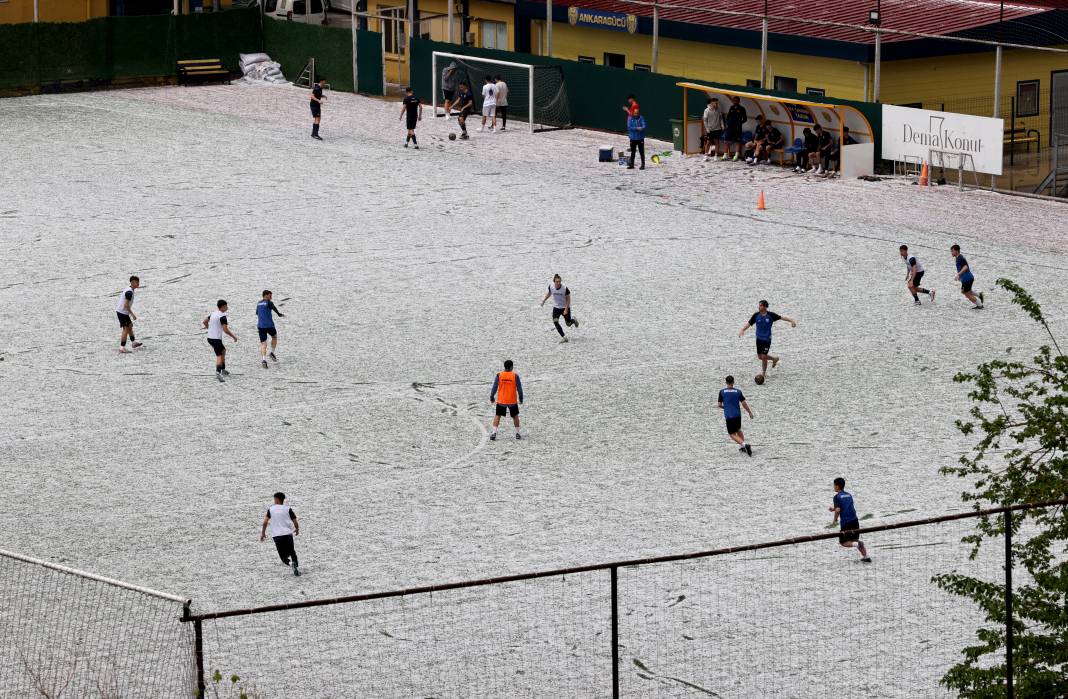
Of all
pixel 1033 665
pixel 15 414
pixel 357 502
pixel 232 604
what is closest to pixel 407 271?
pixel 15 414

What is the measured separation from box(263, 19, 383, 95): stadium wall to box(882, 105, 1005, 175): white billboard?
18.3 metres

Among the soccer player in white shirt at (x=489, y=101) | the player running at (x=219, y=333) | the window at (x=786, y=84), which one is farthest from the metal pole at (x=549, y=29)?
the player running at (x=219, y=333)

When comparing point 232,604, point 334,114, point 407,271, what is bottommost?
point 232,604

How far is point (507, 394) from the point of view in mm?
26719

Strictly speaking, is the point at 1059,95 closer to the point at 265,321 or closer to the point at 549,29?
the point at 549,29

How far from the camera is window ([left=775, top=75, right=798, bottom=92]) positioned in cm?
5009

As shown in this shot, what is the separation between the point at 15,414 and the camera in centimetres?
2822

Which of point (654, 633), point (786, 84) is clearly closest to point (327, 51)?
point (786, 84)

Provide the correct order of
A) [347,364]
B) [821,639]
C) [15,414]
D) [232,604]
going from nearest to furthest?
1. [821,639]
2. [232,604]
3. [15,414]
4. [347,364]

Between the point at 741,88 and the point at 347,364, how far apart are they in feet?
69.2

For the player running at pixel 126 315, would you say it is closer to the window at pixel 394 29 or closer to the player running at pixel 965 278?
the player running at pixel 965 278

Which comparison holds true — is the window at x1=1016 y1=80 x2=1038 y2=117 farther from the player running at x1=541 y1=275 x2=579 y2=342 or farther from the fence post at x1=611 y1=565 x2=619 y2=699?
the fence post at x1=611 y1=565 x2=619 y2=699

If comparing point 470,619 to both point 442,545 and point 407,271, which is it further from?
point 407,271

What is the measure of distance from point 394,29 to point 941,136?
22443 millimetres
